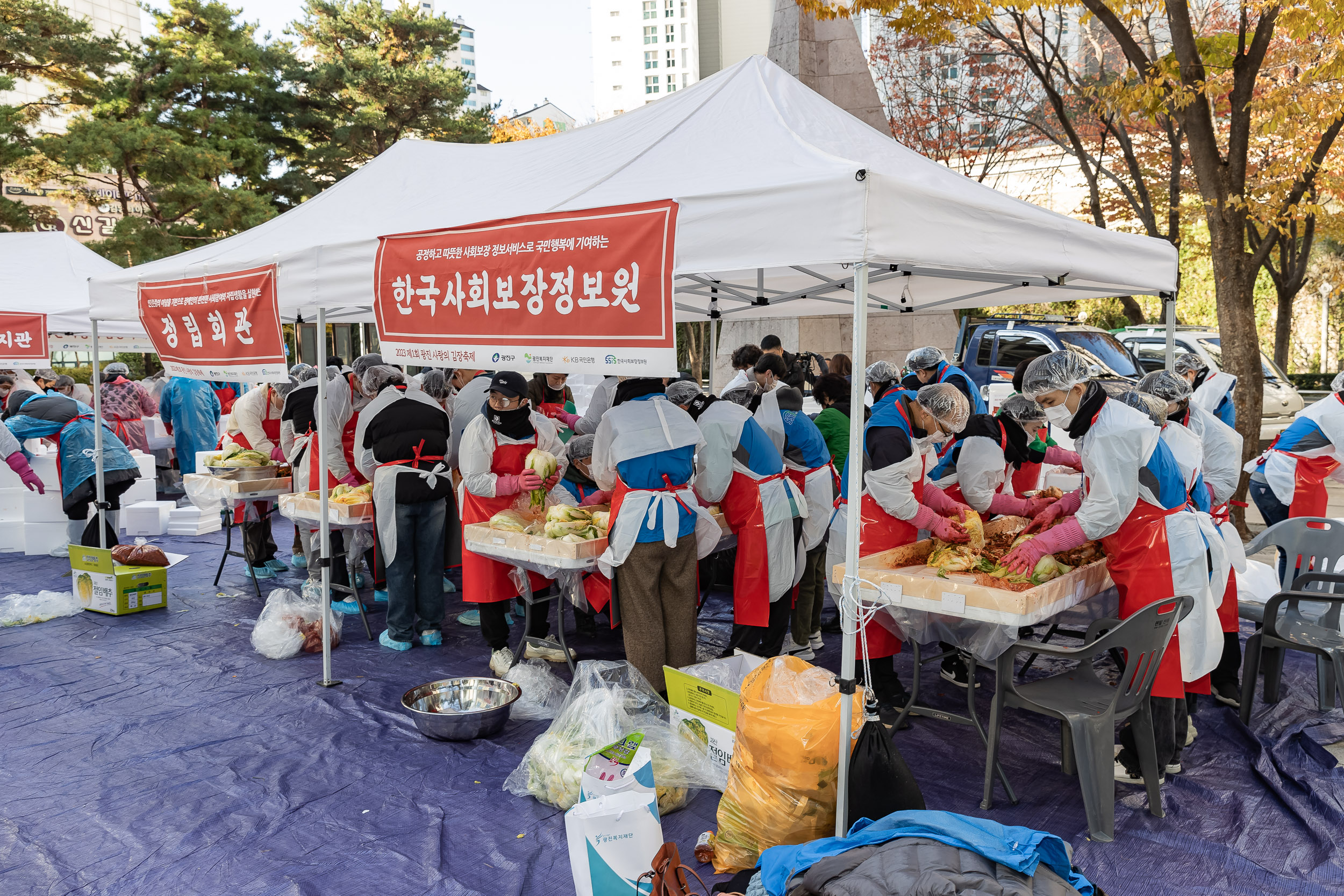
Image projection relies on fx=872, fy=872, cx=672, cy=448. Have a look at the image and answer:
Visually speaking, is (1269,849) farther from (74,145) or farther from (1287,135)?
(74,145)

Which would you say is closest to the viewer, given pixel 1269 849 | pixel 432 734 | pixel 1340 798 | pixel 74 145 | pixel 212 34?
pixel 1269 849

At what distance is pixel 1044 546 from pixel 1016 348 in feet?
29.3

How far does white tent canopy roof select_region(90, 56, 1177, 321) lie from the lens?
2.97m

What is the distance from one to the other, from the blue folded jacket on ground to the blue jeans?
12.0 feet

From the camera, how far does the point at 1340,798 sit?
3645 millimetres

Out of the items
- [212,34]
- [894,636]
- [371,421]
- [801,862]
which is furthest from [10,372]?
[212,34]

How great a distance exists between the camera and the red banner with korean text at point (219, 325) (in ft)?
15.7

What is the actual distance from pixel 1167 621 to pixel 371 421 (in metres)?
4.47

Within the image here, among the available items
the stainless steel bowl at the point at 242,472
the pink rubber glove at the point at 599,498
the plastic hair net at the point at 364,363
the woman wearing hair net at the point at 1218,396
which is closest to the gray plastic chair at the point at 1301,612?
the woman wearing hair net at the point at 1218,396

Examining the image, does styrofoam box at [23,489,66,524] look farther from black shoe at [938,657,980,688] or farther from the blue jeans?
black shoe at [938,657,980,688]

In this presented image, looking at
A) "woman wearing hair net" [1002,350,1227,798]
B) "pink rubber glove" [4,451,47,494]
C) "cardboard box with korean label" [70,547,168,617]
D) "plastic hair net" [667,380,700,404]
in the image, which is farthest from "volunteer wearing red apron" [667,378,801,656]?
"pink rubber glove" [4,451,47,494]

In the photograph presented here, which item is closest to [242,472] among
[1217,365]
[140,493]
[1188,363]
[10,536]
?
[10,536]

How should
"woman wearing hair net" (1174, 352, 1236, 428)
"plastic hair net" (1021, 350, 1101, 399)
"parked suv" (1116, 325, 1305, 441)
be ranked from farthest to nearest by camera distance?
"parked suv" (1116, 325, 1305, 441) → "woman wearing hair net" (1174, 352, 1236, 428) → "plastic hair net" (1021, 350, 1101, 399)

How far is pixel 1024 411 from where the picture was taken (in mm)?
4852
